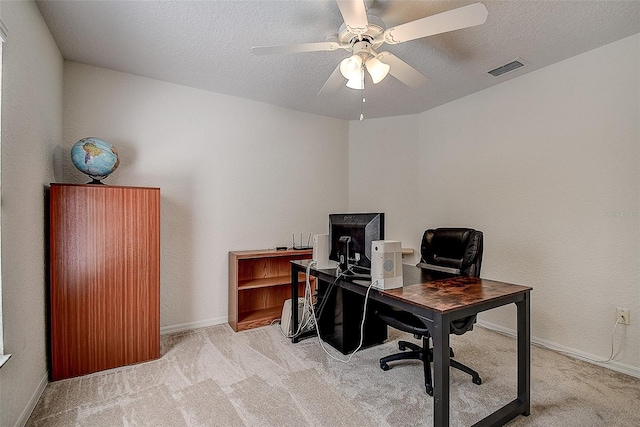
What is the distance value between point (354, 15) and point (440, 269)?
1.81 metres

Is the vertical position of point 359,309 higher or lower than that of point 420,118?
lower

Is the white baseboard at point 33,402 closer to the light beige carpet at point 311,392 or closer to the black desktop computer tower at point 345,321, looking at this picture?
the light beige carpet at point 311,392

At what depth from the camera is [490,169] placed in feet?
10.2

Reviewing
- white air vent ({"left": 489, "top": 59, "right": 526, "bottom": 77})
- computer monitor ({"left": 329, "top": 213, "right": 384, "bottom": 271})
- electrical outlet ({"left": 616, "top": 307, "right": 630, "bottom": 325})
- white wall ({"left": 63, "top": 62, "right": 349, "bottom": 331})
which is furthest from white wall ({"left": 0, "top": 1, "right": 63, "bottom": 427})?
electrical outlet ({"left": 616, "top": 307, "right": 630, "bottom": 325})

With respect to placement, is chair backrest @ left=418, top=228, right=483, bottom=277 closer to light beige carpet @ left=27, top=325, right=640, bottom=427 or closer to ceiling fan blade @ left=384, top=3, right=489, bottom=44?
light beige carpet @ left=27, top=325, right=640, bottom=427

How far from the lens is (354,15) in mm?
1564

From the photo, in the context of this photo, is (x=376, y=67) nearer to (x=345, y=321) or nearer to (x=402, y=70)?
(x=402, y=70)

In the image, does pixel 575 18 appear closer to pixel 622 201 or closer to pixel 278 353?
pixel 622 201

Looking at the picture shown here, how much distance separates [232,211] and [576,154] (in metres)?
3.21

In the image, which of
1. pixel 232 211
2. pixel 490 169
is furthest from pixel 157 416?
pixel 490 169

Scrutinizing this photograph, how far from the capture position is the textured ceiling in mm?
1903

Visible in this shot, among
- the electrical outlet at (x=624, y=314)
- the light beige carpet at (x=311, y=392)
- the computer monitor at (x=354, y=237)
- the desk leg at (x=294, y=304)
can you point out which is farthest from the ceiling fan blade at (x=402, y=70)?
the electrical outlet at (x=624, y=314)

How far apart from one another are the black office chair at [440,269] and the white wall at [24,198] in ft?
6.92

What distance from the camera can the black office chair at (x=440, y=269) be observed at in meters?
1.97
